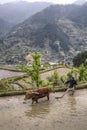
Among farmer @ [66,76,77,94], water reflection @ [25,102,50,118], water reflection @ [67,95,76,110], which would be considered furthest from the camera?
farmer @ [66,76,77,94]

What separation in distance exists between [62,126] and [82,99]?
26.2 ft

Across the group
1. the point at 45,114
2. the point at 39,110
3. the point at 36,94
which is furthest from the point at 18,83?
the point at 45,114

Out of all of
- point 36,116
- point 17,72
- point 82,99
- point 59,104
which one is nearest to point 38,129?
point 36,116

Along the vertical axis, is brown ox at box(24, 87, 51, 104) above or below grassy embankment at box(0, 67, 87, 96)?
above

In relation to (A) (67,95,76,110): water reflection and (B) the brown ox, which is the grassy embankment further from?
(B) the brown ox

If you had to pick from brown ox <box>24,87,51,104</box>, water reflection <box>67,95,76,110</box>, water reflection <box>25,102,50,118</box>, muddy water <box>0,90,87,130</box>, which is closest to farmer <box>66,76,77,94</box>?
muddy water <box>0,90,87,130</box>

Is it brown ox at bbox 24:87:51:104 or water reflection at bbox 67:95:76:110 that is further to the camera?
brown ox at bbox 24:87:51:104

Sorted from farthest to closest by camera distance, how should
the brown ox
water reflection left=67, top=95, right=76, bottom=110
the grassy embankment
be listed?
the grassy embankment < the brown ox < water reflection left=67, top=95, right=76, bottom=110

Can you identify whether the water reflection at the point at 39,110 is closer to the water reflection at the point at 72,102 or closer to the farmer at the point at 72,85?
the water reflection at the point at 72,102

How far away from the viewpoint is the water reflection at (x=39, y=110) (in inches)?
910

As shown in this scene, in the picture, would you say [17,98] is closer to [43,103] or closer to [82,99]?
[43,103]

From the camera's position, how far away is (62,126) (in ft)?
65.7

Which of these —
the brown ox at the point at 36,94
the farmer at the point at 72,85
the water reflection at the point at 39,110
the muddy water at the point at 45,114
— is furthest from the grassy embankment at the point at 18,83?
the water reflection at the point at 39,110

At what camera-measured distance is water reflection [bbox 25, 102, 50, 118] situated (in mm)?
23105
